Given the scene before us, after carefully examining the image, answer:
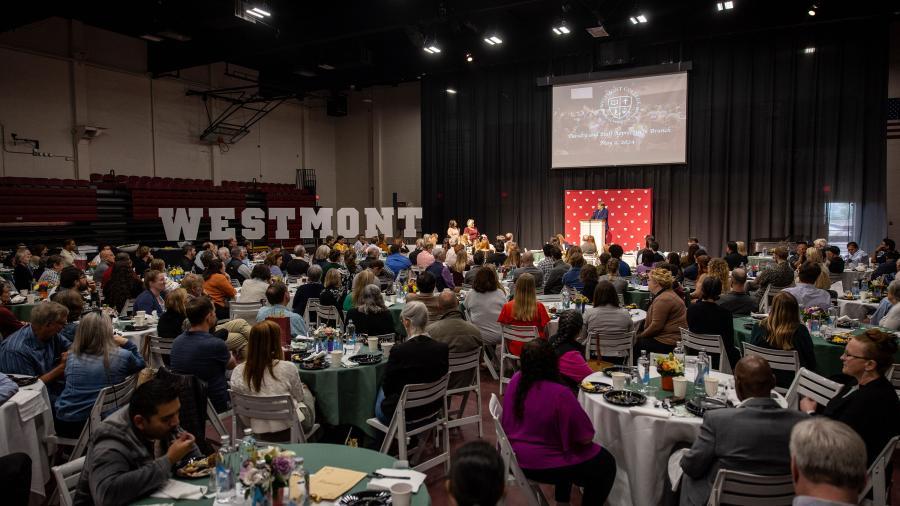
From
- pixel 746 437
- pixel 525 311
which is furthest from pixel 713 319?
pixel 746 437

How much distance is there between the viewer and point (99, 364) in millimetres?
3891

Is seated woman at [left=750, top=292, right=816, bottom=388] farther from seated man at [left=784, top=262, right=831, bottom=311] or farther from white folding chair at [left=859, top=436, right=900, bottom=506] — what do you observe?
seated man at [left=784, top=262, right=831, bottom=311]

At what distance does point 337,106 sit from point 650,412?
21.1m

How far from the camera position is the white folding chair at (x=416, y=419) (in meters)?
3.73

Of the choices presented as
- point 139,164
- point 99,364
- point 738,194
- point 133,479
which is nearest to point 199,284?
point 99,364

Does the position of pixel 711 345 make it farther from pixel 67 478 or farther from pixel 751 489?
pixel 67 478

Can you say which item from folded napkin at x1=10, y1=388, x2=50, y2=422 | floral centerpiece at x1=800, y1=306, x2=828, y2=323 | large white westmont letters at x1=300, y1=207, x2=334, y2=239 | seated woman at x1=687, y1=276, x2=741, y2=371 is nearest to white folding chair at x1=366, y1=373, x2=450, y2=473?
folded napkin at x1=10, y1=388, x2=50, y2=422

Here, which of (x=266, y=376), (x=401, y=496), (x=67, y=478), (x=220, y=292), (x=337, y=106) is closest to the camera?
(x=401, y=496)

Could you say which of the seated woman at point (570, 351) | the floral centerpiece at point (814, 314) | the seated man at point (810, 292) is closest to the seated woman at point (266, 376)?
the seated woman at point (570, 351)

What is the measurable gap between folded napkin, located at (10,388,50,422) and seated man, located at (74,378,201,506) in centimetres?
182

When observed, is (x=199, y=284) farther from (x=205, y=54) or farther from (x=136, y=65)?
(x=136, y=65)

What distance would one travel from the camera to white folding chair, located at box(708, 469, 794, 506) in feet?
8.25

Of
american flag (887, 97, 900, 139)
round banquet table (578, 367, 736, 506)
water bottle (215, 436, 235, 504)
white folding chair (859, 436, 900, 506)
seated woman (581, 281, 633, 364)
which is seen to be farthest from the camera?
american flag (887, 97, 900, 139)

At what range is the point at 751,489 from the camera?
2541 mm
